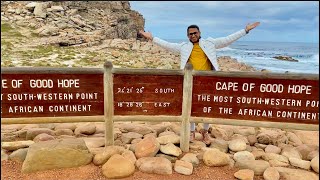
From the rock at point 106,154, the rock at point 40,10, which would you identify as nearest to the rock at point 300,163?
the rock at point 106,154

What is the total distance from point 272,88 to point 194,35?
5.32 feet

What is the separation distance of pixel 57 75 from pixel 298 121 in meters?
4.00

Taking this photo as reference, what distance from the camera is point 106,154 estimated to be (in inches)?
233

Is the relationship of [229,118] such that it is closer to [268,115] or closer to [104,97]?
[268,115]

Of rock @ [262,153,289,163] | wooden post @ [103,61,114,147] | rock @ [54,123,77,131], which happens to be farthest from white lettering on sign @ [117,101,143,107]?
rock @ [262,153,289,163]

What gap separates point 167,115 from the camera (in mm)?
6230

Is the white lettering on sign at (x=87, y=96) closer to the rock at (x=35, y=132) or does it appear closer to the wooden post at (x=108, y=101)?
the wooden post at (x=108, y=101)

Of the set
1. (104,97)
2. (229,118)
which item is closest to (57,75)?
(104,97)

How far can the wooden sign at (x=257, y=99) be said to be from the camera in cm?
574

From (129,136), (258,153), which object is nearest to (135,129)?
(129,136)

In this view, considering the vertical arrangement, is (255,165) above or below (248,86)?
below

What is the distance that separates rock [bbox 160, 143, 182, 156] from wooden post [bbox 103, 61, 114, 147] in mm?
914

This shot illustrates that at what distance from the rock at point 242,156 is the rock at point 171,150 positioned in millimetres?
955

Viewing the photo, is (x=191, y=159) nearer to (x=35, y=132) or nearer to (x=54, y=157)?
(x=54, y=157)
